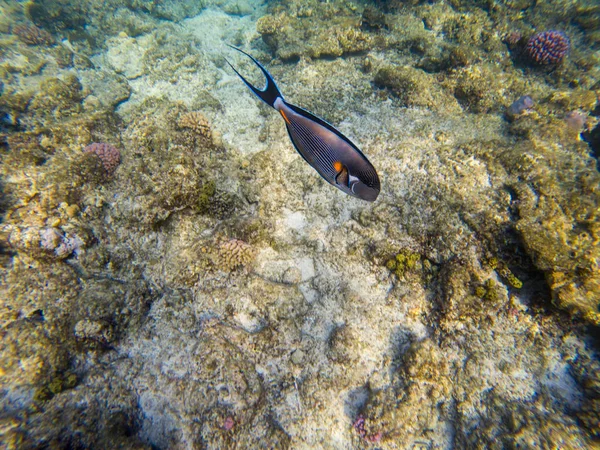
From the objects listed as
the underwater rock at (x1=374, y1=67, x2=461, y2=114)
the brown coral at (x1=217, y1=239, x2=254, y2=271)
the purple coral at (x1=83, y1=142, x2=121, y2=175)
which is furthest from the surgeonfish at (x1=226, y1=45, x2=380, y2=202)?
the underwater rock at (x1=374, y1=67, x2=461, y2=114)

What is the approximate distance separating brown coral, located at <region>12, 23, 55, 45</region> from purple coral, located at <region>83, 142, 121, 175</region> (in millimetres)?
7660

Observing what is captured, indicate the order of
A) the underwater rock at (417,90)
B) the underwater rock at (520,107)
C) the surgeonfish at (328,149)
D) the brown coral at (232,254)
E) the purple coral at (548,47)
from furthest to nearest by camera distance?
the purple coral at (548,47) → the underwater rock at (417,90) → the underwater rock at (520,107) → the brown coral at (232,254) → the surgeonfish at (328,149)

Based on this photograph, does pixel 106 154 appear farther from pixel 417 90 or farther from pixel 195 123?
pixel 417 90

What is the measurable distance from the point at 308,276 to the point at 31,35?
480 inches

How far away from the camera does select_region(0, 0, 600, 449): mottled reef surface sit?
303cm

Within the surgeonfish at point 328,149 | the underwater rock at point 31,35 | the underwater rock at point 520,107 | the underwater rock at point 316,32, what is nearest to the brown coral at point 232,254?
the surgeonfish at point 328,149

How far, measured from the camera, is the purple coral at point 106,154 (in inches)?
182

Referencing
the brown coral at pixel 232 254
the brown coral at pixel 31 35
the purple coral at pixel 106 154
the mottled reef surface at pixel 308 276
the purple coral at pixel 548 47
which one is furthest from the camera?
the brown coral at pixel 31 35

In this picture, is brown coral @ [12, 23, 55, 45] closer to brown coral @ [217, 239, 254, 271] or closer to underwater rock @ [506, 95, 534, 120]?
brown coral @ [217, 239, 254, 271]

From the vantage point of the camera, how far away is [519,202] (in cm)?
348

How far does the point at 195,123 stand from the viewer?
4.86 meters

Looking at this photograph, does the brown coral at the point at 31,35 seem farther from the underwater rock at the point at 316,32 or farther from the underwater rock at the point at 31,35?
the underwater rock at the point at 316,32

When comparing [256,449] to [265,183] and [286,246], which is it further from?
[265,183]

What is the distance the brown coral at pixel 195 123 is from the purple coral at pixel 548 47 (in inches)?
319
